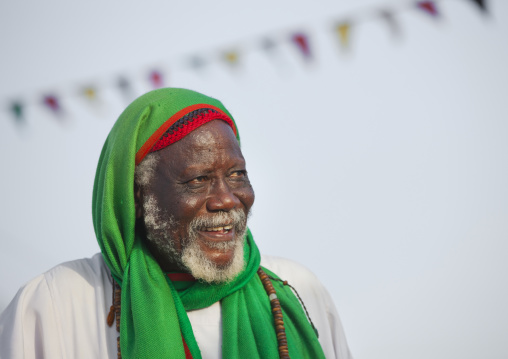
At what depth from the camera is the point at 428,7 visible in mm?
5848

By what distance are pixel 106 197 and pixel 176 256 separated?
0.44 meters

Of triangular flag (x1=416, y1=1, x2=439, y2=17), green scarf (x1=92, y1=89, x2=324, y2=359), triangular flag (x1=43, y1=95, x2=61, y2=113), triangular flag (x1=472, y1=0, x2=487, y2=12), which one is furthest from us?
A: triangular flag (x1=43, y1=95, x2=61, y2=113)

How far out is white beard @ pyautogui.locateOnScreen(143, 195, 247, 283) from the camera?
2.87 metres

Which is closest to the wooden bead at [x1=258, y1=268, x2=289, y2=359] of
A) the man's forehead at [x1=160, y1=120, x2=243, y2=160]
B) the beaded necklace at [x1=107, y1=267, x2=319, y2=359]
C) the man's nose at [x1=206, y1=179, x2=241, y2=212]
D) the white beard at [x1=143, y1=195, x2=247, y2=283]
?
the beaded necklace at [x1=107, y1=267, x2=319, y2=359]

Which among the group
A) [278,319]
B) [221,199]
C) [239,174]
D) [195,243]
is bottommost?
[278,319]

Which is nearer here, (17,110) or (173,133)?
(173,133)

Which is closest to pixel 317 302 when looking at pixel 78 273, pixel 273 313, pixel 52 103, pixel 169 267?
pixel 273 313

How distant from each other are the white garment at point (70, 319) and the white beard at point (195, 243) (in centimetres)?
22

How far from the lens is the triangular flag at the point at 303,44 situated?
646 cm

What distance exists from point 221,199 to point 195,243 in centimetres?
25

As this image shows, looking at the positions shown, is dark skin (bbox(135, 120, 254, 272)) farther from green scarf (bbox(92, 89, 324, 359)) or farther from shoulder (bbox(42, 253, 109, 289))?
shoulder (bbox(42, 253, 109, 289))

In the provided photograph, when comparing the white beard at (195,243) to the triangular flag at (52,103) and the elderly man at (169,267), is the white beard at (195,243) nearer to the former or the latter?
the elderly man at (169,267)

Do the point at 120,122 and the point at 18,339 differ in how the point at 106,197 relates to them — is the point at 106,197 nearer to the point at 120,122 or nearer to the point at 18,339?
the point at 120,122

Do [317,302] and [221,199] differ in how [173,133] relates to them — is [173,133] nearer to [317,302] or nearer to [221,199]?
[221,199]
